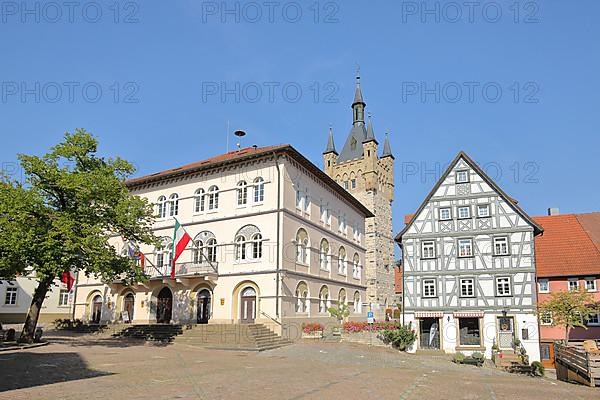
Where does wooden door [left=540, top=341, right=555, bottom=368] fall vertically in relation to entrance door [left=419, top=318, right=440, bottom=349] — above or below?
below

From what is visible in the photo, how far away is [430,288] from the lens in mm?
31141

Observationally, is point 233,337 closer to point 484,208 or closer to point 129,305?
point 129,305

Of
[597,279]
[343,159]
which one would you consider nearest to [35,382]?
[597,279]

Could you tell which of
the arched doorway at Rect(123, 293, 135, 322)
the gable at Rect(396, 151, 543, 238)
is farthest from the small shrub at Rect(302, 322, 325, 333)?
the arched doorway at Rect(123, 293, 135, 322)

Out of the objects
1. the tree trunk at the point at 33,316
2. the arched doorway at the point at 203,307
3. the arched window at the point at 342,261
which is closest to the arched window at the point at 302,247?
the arched doorway at the point at 203,307

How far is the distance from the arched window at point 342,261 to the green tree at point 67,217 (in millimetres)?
16760

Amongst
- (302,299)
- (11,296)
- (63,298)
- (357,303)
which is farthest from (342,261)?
(11,296)

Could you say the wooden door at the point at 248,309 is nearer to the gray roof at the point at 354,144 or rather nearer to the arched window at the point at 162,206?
the arched window at the point at 162,206

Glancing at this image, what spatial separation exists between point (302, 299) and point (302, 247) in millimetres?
3345

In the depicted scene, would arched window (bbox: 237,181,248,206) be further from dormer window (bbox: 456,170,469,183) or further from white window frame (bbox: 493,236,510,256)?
white window frame (bbox: 493,236,510,256)

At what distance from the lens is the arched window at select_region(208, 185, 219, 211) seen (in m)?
32.7

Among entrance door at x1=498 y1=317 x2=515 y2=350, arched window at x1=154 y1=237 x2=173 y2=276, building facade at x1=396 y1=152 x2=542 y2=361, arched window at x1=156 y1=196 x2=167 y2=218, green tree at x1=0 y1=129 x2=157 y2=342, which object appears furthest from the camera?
arched window at x1=156 y1=196 x2=167 y2=218

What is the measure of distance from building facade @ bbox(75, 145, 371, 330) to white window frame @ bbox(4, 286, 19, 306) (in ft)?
28.9

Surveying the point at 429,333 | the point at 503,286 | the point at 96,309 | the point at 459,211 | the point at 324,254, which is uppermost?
the point at 459,211
